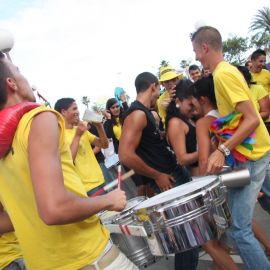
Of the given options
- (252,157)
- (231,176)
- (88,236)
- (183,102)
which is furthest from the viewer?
(183,102)

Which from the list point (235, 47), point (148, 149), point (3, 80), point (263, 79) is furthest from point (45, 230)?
point (235, 47)

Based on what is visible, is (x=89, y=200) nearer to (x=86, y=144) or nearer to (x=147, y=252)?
(x=147, y=252)

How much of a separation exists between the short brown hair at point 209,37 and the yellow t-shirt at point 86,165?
2.13 m

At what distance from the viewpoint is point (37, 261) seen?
1.63 meters

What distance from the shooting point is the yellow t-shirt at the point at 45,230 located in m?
1.55

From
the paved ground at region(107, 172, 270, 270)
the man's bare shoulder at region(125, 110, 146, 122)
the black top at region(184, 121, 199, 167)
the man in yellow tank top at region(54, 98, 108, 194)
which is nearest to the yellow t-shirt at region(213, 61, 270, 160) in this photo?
the black top at region(184, 121, 199, 167)

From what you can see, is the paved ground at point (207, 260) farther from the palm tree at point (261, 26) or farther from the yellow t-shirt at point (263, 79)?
the palm tree at point (261, 26)

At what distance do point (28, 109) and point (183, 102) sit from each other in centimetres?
214

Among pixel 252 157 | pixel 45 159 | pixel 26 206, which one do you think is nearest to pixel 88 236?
pixel 26 206

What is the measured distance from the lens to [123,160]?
11.3ft

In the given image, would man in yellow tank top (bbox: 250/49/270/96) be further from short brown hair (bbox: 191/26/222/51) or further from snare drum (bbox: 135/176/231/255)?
snare drum (bbox: 135/176/231/255)

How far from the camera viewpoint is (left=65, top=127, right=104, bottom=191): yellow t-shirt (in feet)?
14.9

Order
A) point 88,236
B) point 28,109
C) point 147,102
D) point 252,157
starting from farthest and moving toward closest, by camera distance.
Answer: point 147,102 < point 252,157 < point 88,236 < point 28,109

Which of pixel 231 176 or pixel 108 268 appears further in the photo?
pixel 231 176
